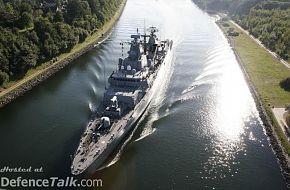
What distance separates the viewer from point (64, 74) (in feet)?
270

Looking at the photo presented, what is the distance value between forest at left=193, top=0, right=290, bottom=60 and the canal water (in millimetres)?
25363

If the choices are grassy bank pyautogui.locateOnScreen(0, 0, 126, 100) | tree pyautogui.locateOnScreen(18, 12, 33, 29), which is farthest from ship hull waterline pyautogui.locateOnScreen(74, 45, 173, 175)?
tree pyautogui.locateOnScreen(18, 12, 33, 29)

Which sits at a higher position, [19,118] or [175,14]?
[175,14]

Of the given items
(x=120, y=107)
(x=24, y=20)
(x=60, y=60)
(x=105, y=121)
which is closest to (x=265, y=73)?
(x=120, y=107)

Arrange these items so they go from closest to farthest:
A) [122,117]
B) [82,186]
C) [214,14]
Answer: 1. [82,186]
2. [122,117]
3. [214,14]

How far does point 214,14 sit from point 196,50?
3245 inches

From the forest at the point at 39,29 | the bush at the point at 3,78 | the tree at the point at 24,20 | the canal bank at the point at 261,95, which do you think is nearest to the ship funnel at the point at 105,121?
the canal bank at the point at 261,95

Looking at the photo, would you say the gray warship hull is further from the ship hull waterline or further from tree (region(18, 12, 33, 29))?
tree (region(18, 12, 33, 29))

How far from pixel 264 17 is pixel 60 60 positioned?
87014mm

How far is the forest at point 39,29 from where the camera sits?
243 ft

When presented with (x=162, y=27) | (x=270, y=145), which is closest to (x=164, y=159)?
(x=270, y=145)

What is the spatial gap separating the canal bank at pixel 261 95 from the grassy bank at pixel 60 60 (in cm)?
4182

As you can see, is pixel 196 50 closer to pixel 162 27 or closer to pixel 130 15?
pixel 162 27

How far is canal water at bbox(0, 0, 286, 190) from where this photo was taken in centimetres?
4631
